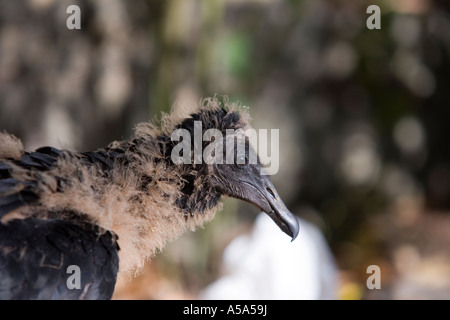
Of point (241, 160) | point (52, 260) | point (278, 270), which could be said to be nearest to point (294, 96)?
point (278, 270)

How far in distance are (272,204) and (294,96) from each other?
20.2ft

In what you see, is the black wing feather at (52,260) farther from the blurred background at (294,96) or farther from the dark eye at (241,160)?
the blurred background at (294,96)

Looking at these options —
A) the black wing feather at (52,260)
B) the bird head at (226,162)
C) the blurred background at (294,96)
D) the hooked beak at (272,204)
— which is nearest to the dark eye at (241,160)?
the bird head at (226,162)

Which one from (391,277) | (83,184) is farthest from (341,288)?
(83,184)

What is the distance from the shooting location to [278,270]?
5.29 m

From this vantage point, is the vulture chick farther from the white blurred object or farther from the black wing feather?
the white blurred object

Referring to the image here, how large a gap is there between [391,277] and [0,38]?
21.8 ft

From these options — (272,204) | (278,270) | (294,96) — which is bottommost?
(278,270)

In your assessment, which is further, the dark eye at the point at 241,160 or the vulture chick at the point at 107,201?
the dark eye at the point at 241,160

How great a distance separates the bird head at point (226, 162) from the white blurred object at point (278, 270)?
2304 millimetres

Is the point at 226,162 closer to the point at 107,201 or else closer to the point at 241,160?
the point at 241,160

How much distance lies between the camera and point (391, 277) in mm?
7250

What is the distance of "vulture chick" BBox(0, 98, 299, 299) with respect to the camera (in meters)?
2.29

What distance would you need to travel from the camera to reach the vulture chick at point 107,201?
7.52ft
